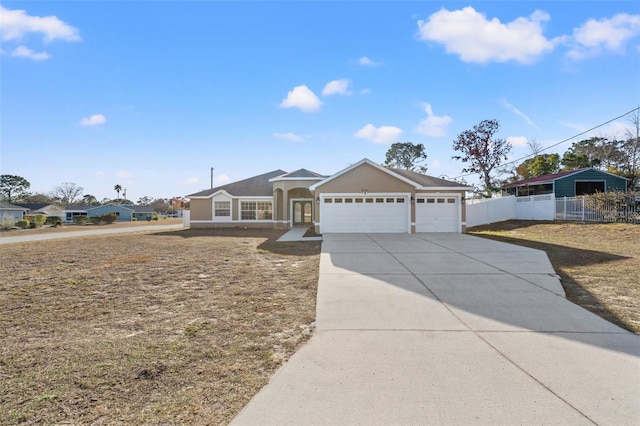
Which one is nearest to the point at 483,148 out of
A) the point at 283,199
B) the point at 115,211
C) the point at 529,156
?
the point at 529,156

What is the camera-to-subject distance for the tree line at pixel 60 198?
7200 centimetres

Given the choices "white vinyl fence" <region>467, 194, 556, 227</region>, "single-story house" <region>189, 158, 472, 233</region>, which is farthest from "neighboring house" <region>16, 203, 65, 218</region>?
"white vinyl fence" <region>467, 194, 556, 227</region>

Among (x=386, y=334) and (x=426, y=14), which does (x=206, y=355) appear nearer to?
(x=386, y=334)

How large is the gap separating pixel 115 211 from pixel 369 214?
2546 inches

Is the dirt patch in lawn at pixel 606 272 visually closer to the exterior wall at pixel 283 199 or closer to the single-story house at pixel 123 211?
the exterior wall at pixel 283 199

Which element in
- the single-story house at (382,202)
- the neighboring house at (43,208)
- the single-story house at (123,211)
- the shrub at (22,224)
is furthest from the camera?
the single-story house at (123,211)

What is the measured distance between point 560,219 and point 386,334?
22092 millimetres

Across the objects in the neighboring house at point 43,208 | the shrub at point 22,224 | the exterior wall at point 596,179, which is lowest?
the shrub at point 22,224

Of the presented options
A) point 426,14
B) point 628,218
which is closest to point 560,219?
point 628,218

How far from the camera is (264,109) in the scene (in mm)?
20109

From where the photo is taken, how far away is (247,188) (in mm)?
25672

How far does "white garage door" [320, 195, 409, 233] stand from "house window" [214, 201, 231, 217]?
9907mm

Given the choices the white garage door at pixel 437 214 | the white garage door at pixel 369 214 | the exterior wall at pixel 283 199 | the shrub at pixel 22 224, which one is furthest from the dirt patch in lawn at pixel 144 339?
the shrub at pixel 22 224

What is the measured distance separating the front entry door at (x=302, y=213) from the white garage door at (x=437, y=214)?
30.4 ft
